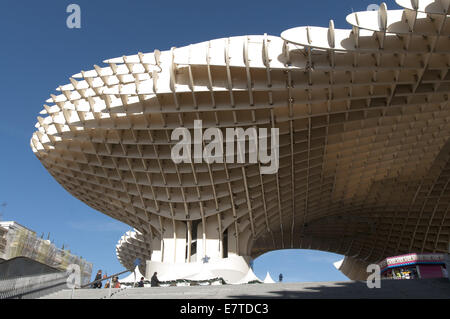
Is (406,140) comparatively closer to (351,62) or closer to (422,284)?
(351,62)

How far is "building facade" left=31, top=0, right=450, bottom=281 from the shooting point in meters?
20.3

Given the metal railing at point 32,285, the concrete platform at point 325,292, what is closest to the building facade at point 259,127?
the metal railing at point 32,285

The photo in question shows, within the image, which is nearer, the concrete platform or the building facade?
the concrete platform

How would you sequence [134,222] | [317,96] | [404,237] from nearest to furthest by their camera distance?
[317,96] < [134,222] < [404,237]

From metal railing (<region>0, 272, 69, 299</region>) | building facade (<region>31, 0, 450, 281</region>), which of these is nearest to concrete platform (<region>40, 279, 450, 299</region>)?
metal railing (<region>0, 272, 69, 299</region>)

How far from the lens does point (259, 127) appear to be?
997 inches

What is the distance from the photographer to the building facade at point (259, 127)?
2027 centimetres

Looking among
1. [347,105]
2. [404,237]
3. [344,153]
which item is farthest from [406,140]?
[404,237]

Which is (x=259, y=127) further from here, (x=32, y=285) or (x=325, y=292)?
(x=32, y=285)

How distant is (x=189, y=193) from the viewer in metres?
32.3

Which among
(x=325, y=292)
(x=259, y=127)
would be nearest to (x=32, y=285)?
(x=325, y=292)

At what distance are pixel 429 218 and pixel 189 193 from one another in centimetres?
2876

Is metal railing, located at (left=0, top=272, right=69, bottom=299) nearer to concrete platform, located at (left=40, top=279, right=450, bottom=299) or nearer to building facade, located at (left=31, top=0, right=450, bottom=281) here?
concrete platform, located at (left=40, top=279, right=450, bottom=299)
